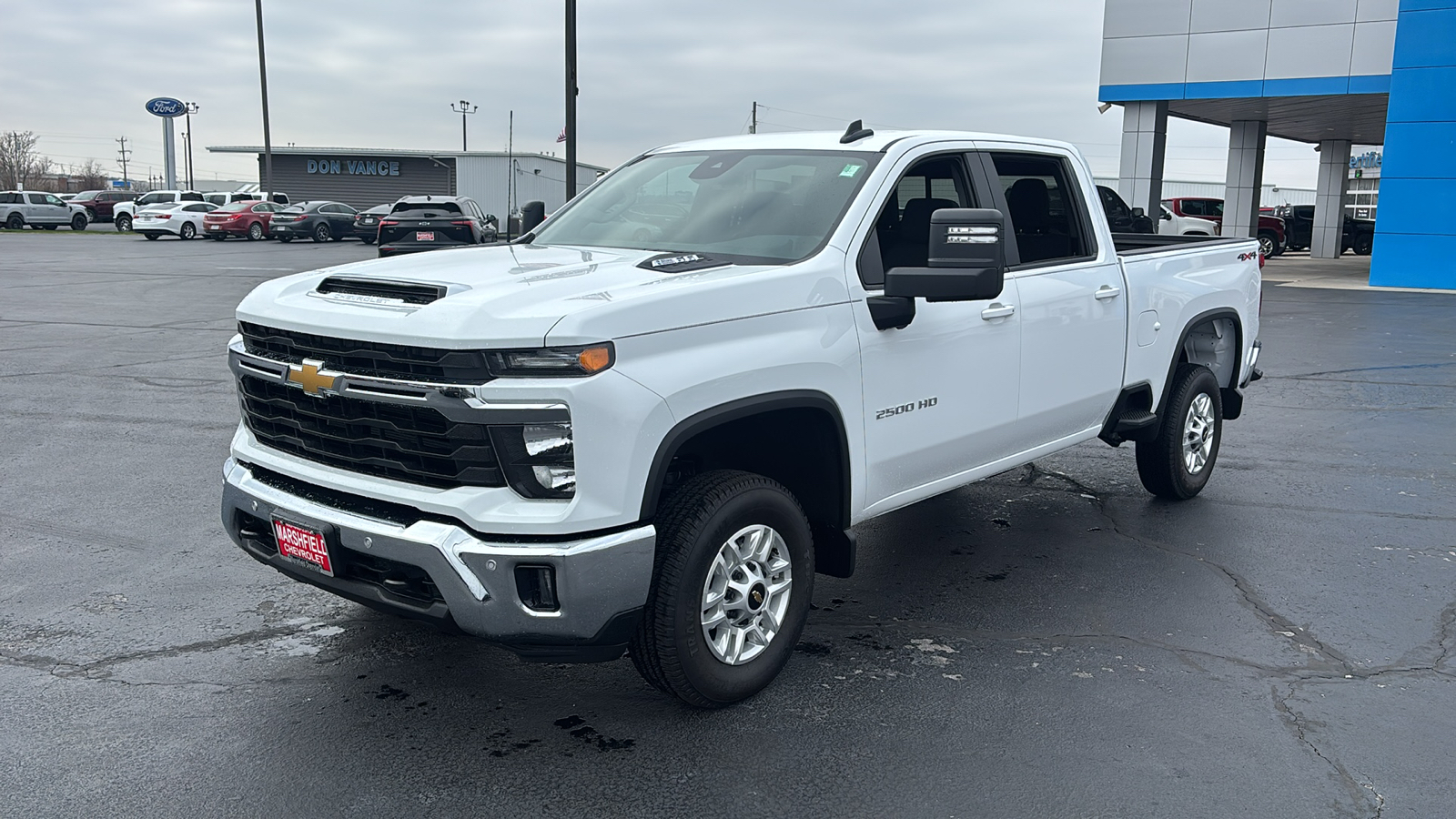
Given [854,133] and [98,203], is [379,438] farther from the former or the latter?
[98,203]

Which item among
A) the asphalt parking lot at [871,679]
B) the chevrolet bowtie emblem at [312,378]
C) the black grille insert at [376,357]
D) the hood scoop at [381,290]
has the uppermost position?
the hood scoop at [381,290]

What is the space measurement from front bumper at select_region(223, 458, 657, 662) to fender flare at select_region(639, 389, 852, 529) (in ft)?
0.49

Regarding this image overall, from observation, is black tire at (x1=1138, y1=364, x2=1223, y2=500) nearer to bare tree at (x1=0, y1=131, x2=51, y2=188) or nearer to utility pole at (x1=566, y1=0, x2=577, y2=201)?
utility pole at (x1=566, y1=0, x2=577, y2=201)

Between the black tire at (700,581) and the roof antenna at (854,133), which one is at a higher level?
the roof antenna at (854,133)

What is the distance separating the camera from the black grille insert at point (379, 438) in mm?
A: 3480

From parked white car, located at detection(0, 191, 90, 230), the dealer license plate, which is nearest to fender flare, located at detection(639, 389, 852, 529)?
the dealer license plate

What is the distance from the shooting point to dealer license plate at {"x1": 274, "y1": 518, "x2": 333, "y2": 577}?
149 inches

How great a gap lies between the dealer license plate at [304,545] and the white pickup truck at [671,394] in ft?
0.04

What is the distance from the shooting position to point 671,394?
11.8ft

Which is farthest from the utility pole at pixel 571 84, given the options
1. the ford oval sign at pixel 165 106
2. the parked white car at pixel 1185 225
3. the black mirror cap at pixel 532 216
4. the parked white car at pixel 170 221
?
the ford oval sign at pixel 165 106

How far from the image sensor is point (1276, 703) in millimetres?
4160

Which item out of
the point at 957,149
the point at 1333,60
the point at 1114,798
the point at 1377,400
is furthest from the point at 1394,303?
the point at 1114,798

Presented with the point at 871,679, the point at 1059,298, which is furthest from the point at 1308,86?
the point at 871,679

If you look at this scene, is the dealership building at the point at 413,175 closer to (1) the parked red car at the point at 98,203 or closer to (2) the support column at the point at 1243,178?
(1) the parked red car at the point at 98,203
